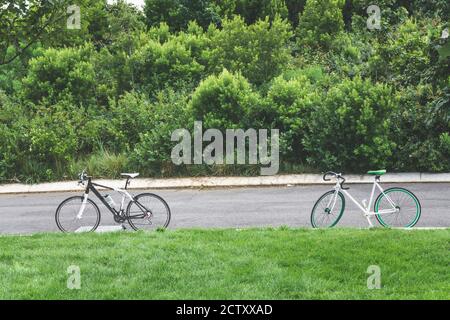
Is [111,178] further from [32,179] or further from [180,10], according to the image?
[180,10]

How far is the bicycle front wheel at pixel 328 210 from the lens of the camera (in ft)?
37.8

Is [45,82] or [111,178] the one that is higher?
[45,82]

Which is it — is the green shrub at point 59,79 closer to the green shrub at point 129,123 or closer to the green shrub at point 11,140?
the green shrub at point 11,140

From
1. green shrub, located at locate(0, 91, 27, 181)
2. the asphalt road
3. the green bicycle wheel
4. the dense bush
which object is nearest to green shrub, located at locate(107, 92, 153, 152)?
the dense bush

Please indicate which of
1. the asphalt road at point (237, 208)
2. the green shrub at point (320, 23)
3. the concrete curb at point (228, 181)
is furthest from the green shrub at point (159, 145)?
the green shrub at point (320, 23)

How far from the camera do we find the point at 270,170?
18.6 metres

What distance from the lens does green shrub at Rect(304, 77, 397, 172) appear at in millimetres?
17969

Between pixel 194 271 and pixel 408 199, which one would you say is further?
pixel 408 199

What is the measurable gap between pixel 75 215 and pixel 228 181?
656cm
